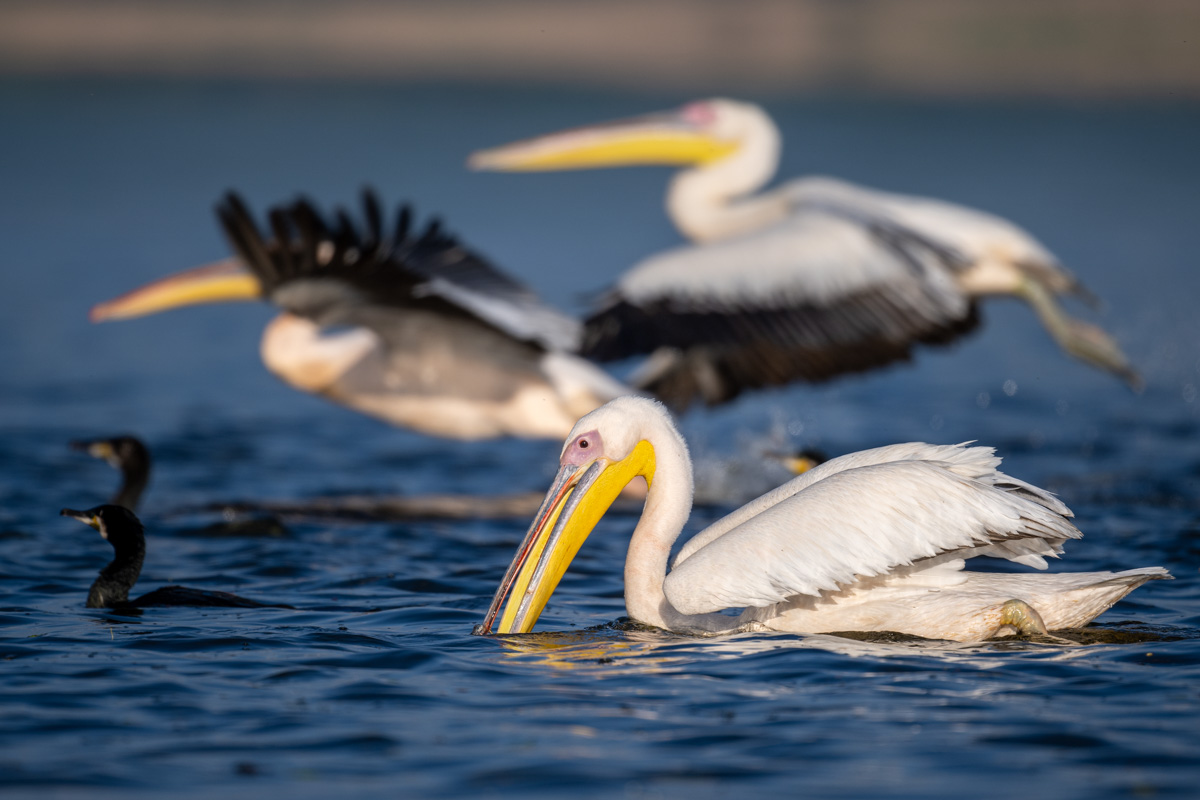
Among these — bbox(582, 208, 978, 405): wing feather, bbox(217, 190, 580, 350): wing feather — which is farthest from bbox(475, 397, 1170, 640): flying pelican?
bbox(217, 190, 580, 350): wing feather

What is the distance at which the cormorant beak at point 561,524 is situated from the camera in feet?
13.7

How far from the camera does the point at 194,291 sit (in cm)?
725

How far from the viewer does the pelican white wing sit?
400 centimetres

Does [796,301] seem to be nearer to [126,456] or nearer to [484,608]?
[484,608]

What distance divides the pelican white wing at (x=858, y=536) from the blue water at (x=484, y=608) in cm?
16

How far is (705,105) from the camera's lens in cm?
794

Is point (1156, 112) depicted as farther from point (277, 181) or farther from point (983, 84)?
point (277, 181)

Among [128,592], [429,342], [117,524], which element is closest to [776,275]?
[429,342]

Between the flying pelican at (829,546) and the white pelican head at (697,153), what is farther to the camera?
the white pelican head at (697,153)

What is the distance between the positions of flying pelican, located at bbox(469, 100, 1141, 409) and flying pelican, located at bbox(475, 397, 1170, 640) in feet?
→ 7.24

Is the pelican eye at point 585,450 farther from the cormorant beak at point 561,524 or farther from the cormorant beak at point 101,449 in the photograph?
the cormorant beak at point 101,449

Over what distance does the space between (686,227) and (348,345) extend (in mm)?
1770

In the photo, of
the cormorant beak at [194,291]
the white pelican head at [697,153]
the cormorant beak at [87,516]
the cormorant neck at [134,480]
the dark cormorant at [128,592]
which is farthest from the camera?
the white pelican head at [697,153]

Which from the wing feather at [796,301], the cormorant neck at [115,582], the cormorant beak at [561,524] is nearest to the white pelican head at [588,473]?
the cormorant beak at [561,524]
